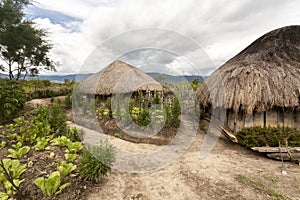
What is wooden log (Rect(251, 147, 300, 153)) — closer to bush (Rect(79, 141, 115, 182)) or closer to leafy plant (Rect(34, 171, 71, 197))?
bush (Rect(79, 141, 115, 182))

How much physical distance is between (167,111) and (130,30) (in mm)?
3977

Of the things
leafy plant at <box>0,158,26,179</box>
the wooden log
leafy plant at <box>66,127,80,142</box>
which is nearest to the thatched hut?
the wooden log

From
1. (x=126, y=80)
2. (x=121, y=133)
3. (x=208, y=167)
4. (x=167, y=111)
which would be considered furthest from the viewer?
(x=126, y=80)

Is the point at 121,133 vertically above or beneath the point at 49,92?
beneath

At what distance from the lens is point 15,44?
37.5ft

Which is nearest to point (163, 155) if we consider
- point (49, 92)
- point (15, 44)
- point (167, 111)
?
point (167, 111)

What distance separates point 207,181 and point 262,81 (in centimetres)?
397

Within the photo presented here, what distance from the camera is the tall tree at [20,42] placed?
416 inches

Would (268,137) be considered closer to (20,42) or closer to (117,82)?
(117,82)

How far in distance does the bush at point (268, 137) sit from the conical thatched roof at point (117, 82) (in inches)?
255

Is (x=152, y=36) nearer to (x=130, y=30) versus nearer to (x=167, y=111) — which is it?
(x=130, y=30)

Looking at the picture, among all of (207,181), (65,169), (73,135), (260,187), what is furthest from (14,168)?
(260,187)

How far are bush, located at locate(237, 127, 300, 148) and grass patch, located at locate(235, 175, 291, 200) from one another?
1832 mm

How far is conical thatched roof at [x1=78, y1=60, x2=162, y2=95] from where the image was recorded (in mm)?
10250
